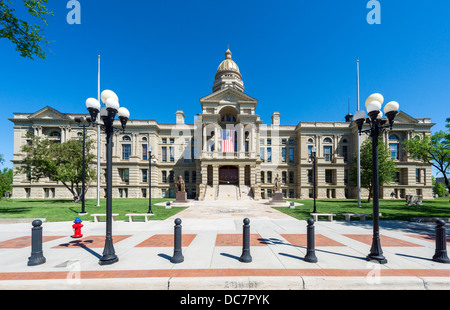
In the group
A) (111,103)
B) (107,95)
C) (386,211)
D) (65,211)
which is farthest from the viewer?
(386,211)

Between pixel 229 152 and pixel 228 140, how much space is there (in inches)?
97.9

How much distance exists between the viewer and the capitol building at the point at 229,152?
116 feet

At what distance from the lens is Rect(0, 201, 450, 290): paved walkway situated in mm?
4672

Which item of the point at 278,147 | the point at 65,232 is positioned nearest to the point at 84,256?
the point at 65,232

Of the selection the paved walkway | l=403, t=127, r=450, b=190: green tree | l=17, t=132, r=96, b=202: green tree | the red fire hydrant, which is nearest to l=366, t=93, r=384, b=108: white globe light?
the paved walkway

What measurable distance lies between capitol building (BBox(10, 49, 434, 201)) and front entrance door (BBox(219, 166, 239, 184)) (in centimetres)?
18

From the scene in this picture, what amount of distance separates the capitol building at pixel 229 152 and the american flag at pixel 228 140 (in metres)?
0.18

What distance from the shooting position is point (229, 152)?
33688 mm

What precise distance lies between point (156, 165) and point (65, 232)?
98.0ft

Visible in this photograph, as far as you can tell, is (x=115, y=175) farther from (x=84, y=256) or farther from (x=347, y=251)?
(x=347, y=251)

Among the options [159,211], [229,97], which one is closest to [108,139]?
[159,211]

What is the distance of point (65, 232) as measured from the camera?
9875 millimetres

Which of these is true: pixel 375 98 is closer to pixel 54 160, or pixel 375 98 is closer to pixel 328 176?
pixel 54 160

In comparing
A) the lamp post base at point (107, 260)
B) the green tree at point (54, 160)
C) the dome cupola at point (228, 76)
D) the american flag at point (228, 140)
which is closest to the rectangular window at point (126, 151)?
the green tree at point (54, 160)
